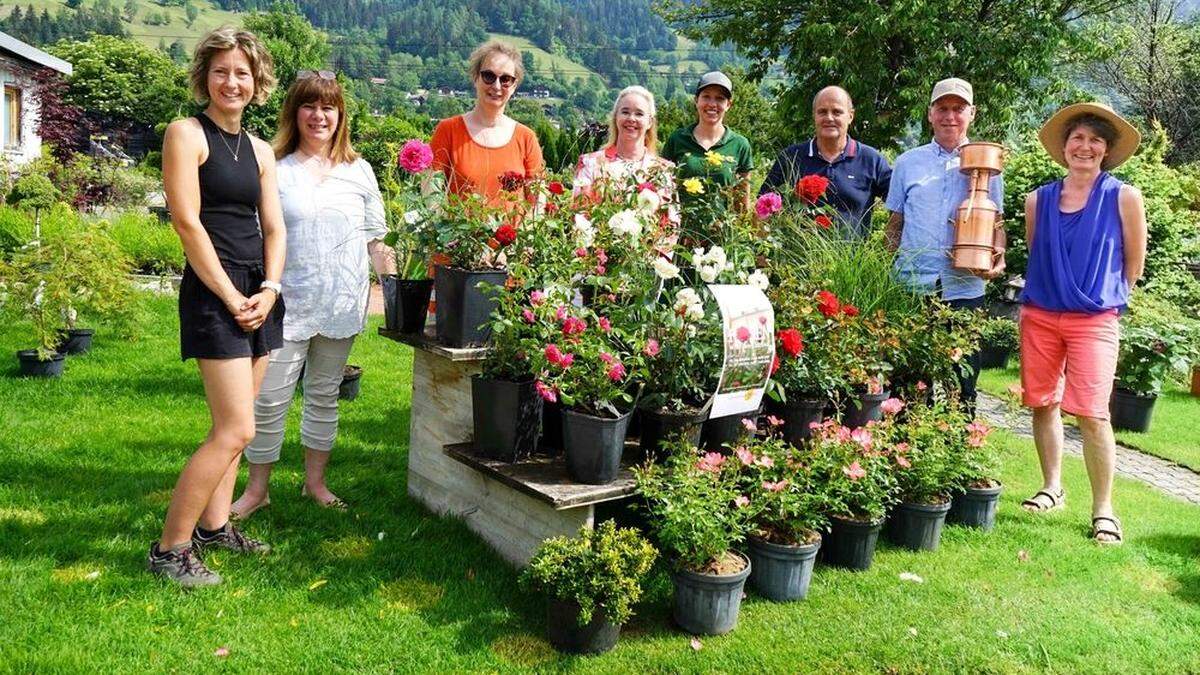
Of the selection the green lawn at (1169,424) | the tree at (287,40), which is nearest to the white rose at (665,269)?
the green lawn at (1169,424)

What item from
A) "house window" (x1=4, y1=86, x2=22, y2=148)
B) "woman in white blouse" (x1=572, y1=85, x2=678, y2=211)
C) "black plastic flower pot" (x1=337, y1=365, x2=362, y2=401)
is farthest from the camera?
"house window" (x1=4, y1=86, x2=22, y2=148)

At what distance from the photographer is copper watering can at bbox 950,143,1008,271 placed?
3982 millimetres

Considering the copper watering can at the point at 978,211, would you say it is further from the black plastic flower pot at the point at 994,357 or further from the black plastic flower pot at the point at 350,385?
the black plastic flower pot at the point at 994,357

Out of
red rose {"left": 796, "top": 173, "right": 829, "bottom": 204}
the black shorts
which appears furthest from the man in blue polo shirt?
the black shorts

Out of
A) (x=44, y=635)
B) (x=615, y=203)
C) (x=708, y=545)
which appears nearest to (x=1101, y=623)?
(x=708, y=545)

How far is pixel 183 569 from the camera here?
2.93 meters

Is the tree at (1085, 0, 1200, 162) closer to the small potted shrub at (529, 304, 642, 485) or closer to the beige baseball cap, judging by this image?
the beige baseball cap

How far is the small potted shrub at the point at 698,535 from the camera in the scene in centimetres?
285

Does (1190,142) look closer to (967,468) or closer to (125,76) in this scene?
(967,468)

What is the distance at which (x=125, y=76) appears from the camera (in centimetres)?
5141

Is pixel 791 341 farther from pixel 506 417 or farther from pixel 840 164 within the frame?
pixel 840 164

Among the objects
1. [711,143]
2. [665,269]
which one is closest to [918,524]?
[665,269]

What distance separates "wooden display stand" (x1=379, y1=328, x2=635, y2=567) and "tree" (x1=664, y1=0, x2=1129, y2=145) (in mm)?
9777

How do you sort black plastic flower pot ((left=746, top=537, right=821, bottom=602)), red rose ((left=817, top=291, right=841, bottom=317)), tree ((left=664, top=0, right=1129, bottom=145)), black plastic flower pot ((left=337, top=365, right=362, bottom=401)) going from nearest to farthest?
black plastic flower pot ((left=746, top=537, right=821, bottom=602))
red rose ((left=817, top=291, right=841, bottom=317))
black plastic flower pot ((left=337, top=365, right=362, bottom=401))
tree ((left=664, top=0, right=1129, bottom=145))
